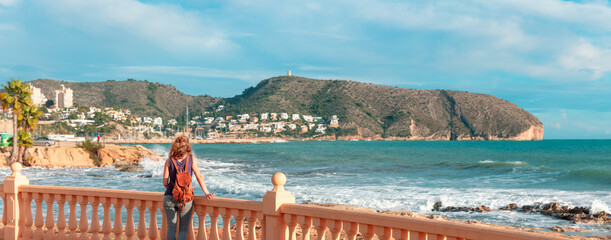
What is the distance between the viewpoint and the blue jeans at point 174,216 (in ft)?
18.4

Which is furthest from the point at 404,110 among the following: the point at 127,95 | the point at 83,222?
the point at 83,222

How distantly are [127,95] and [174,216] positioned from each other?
574 feet

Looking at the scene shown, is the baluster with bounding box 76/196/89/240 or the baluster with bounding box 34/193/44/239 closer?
the baluster with bounding box 76/196/89/240

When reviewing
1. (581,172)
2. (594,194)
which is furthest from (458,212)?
(581,172)

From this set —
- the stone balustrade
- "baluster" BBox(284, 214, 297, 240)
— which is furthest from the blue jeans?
"baluster" BBox(284, 214, 297, 240)

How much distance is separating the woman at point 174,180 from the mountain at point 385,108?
147506 millimetres

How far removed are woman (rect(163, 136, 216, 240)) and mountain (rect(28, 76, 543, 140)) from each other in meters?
148

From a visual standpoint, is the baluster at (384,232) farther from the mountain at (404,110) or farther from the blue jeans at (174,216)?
the mountain at (404,110)

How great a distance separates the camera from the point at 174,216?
5688 millimetres

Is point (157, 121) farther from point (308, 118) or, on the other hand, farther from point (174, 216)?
point (174, 216)

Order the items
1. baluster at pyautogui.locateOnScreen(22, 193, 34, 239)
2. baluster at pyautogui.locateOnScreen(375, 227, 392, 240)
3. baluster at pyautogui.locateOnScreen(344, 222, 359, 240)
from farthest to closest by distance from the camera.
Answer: baluster at pyautogui.locateOnScreen(22, 193, 34, 239) → baluster at pyautogui.locateOnScreen(344, 222, 359, 240) → baluster at pyautogui.locateOnScreen(375, 227, 392, 240)

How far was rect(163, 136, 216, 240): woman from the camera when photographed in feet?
18.2

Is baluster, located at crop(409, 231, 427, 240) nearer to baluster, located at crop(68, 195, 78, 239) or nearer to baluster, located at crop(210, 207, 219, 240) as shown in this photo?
baluster, located at crop(210, 207, 219, 240)

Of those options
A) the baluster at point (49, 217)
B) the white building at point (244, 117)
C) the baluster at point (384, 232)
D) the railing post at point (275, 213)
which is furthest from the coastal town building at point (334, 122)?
the baluster at point (384, 232)
